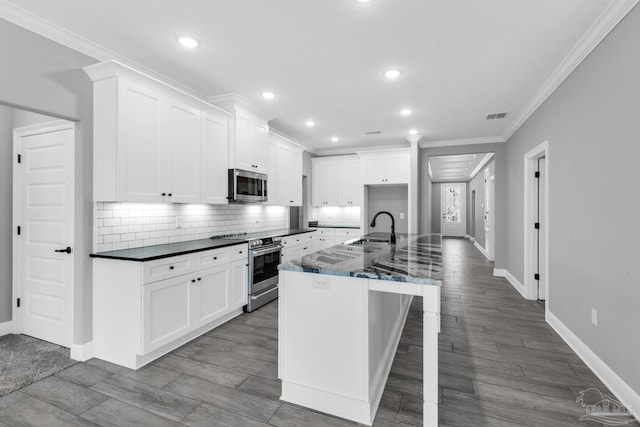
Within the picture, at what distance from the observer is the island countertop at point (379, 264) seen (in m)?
1.75

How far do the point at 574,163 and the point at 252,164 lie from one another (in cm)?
363

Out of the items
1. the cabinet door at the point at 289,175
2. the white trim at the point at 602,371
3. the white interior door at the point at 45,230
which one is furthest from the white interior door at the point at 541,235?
the white interior door at the point at 45,230

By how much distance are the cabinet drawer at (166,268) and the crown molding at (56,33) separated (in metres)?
1.91

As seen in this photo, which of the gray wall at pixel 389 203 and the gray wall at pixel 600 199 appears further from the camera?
the gray wall at pixel 389 203

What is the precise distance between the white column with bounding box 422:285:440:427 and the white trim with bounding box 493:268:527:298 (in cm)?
369

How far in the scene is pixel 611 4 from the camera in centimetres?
213

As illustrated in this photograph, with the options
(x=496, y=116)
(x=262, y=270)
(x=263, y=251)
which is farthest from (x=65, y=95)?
(x=496, y=116)

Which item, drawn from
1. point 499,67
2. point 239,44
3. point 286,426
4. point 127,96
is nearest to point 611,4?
point 499,67

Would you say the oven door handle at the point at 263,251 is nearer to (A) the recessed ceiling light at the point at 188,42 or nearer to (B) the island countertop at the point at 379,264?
(B) the island countertop at the point at 379,264

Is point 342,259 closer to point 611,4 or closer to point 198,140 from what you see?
point 198,140

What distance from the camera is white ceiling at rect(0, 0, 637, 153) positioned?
2189 mm

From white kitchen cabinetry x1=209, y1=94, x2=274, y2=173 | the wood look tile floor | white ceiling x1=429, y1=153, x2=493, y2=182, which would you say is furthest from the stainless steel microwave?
white ceiling x1=429, y1=153, x2=493, y2=182

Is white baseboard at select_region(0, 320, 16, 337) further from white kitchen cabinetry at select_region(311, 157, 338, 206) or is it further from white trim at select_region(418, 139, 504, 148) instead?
white trim at select_region(418, 139, 504, 148)

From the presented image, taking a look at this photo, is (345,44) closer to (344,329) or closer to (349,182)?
(344,329)
